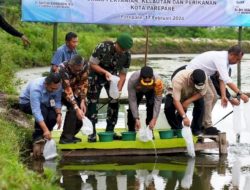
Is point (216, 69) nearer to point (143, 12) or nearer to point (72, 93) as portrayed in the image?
point (72, 93)

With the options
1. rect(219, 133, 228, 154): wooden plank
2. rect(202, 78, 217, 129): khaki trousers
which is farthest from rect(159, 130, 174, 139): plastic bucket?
rect(219, 133, 228, 154): wooden plank

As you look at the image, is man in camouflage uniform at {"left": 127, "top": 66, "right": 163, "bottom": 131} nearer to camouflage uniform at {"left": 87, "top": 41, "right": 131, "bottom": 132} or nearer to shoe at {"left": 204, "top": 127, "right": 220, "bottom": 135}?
camouflage uniform at {"left": 87, "top": 41, "right": 131, "bottom": 132}

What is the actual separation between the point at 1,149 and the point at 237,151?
12.4ft

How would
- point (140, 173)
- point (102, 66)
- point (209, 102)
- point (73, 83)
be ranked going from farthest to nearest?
1. point (209, 102)
2. point (102, 66)
3. point (73, 83)
4. point (140, 173)

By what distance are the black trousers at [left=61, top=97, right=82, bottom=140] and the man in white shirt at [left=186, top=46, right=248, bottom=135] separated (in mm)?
1765

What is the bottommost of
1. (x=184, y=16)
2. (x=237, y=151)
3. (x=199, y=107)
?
(x=237, y=151)

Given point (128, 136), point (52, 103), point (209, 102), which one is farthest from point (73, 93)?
point (209, 102)

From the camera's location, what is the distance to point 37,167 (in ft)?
24.2

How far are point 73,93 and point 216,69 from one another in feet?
6.63

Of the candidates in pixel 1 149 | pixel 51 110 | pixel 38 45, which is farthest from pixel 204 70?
pixel 38 45

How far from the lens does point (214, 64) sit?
8.63 metres

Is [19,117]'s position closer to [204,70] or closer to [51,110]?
[51,110]

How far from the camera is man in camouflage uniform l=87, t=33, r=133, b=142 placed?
8312 mm

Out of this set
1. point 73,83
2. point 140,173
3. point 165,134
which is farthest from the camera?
point 165,134
